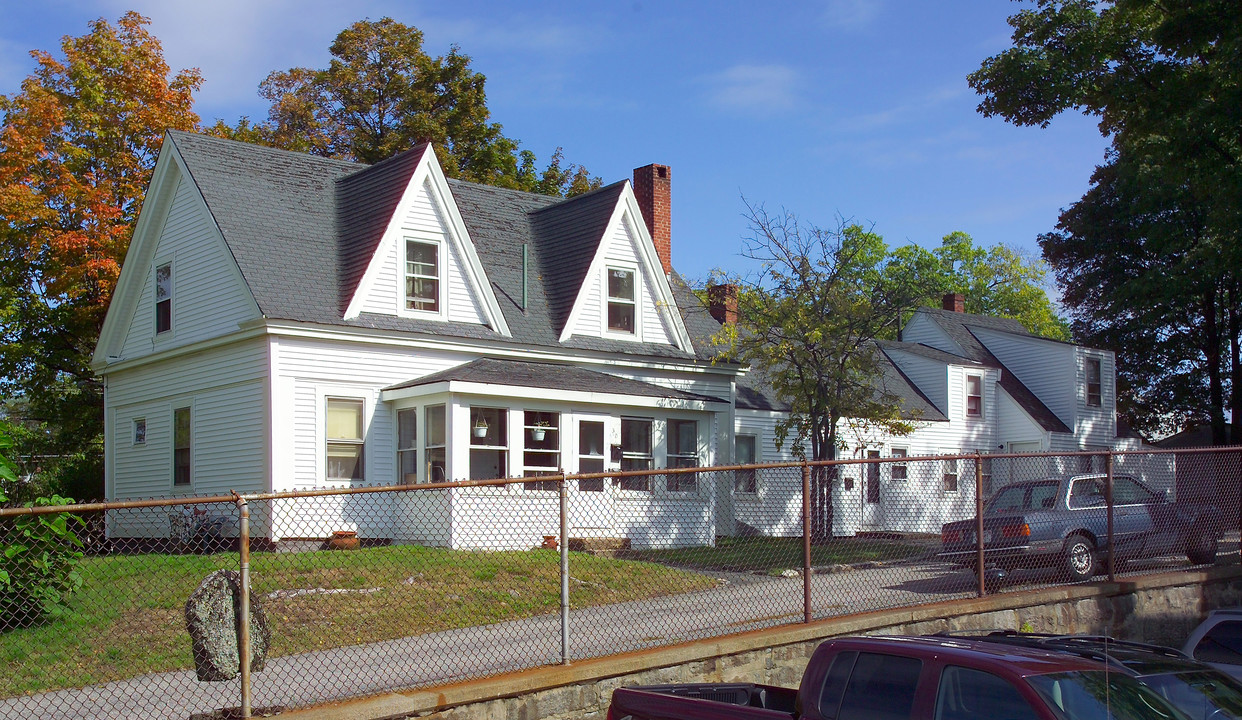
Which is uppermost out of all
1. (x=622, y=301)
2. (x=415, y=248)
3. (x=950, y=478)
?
(x=415, y=248)

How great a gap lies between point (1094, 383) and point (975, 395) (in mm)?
5589

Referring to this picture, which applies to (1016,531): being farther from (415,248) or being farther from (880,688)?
(415,248)

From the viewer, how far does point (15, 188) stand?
24609 mm

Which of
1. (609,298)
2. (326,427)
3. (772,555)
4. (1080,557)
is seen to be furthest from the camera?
(609,298)

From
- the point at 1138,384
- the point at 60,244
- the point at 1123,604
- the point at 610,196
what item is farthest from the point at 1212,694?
the point at 1138,384

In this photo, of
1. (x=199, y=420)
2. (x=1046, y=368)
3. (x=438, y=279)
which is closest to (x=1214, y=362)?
(x=1046, y=368)

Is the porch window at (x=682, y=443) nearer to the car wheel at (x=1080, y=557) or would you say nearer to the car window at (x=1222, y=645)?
the car wheel at (x=1080, y=557)

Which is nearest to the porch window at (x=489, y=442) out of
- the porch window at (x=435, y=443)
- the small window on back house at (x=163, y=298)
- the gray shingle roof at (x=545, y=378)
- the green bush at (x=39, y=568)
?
the porch window at (x=435, y=443)

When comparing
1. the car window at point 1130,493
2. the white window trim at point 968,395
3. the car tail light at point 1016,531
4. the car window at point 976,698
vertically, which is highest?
the white window trim at point 968,395

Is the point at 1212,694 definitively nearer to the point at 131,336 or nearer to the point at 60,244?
the point at 131,336

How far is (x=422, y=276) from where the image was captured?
20.6 m

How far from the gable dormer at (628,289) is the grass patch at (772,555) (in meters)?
9.14

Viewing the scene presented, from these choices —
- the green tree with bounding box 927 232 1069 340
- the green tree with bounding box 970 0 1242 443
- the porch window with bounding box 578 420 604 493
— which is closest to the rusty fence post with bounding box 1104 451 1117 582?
the green tree with bounding box 970 0 1242 443

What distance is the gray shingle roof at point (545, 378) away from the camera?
1916 centimetres
